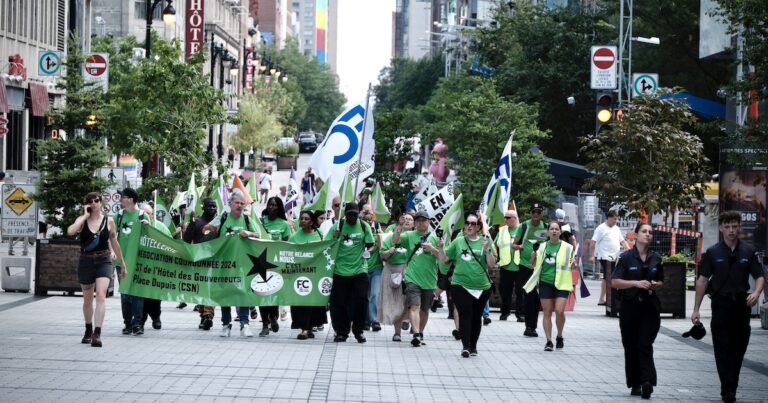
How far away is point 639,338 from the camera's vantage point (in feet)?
40.7

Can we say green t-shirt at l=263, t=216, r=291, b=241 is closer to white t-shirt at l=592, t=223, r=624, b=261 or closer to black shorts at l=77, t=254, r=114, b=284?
black shorts at l=77, t=254, r=114, b=284

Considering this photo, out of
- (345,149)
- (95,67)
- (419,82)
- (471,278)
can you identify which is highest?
(419,82)

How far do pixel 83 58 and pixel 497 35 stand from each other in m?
25.0

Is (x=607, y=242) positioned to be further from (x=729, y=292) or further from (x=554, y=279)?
(x=729, y=292)

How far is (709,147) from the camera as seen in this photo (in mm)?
49500

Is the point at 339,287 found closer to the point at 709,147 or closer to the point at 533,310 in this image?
the point at 533,310

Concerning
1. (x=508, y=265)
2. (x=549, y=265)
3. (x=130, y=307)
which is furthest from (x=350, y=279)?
(x=508, y=265)

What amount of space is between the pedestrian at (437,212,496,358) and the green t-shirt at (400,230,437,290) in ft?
2.97

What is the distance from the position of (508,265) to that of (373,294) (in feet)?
8.74

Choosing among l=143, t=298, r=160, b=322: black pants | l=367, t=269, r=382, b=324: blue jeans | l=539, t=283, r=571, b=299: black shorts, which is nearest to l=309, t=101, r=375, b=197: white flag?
l=367, t=269, r=382, b=324: blue jeans

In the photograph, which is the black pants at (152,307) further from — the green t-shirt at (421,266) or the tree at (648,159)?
the tree at (648,159)

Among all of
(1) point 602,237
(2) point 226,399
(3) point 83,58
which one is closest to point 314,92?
(3) point 83,58

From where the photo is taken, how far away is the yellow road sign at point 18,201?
24.9 m

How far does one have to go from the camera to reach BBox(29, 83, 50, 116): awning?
1865 inches
